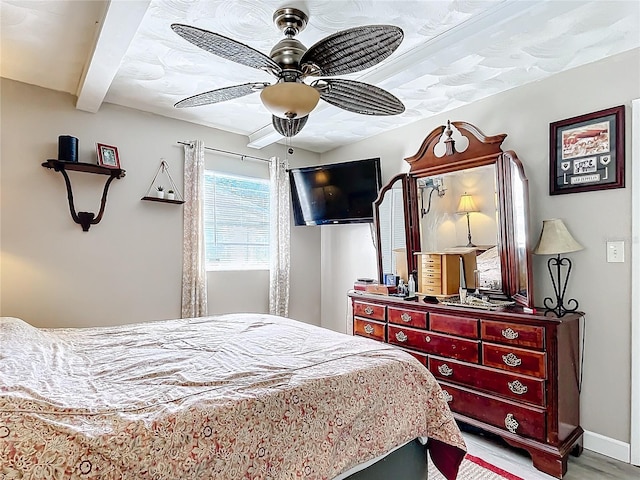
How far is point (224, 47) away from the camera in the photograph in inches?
65.1

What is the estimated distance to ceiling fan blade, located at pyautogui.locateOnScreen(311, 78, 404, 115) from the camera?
195 centimetres

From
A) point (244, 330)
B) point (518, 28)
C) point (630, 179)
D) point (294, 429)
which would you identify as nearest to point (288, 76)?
point (518, 28)

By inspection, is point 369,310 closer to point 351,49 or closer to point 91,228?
point 351,49

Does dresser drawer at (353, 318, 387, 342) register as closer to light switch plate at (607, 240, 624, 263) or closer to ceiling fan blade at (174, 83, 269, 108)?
light switch plate at (607, 240, 624, 263)

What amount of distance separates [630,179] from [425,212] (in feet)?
Result: 4.66

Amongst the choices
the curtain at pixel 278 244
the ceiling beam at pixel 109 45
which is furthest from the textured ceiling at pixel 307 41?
the curtain at pixel 278 244

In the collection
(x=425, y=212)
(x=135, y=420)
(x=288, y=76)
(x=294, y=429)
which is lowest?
(x=294, y=429)

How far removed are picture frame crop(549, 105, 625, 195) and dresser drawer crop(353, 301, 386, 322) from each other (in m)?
1.58

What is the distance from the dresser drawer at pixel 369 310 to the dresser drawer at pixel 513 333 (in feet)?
2.90

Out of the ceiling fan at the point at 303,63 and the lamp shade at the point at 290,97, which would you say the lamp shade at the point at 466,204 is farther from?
the lamp shade at the point at 290,97

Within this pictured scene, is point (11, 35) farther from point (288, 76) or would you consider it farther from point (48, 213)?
point (288, 76)

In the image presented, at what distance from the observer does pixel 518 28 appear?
1921mm

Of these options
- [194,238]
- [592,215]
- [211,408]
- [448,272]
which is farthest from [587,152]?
[194,238]

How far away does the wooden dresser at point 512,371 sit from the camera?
7.15 feet
